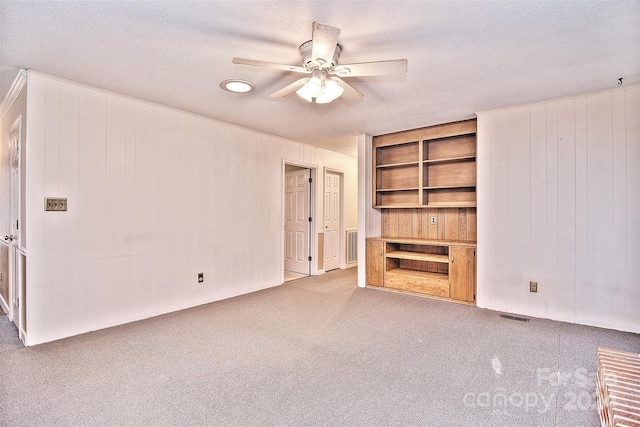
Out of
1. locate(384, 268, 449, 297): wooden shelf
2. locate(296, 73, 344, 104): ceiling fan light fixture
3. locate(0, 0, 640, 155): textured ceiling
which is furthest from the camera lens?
locate(384, 268, 449, 297): wooden shelf

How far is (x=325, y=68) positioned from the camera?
2182mm

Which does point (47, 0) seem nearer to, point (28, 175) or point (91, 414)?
point (28, 175)

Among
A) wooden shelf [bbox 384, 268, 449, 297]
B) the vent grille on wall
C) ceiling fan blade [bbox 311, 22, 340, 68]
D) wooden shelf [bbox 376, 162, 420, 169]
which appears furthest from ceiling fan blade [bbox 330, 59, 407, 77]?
the vent grille on wall

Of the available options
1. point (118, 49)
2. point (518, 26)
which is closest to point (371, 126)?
point (518, 26)

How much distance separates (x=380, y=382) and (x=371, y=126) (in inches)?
125

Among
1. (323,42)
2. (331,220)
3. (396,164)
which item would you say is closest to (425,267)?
(396,164)

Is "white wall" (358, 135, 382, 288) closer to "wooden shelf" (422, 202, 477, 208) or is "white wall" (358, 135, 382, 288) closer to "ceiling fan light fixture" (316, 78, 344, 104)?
"wooden shelf" (422, 202, 477, 208)

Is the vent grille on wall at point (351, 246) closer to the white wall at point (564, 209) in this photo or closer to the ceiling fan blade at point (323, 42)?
the white wall at point (564, 209)

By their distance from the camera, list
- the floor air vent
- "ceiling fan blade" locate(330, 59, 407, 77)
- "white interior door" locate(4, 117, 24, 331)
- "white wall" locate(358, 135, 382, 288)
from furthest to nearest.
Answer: "white wall" locate(358, 135, 382, 288) < the floor air vent < "white interior door" locate(4, 117, 24, 331) < "ceiling fan blade" locate(330, 59, 407, 77)

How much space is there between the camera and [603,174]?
309cm

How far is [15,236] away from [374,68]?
138 inches

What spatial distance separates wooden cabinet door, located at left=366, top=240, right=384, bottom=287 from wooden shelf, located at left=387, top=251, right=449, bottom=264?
145 millimetres

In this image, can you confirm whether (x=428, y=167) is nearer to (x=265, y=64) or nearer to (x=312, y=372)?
(x=265, y=64)

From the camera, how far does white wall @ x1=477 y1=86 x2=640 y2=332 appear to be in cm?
300
